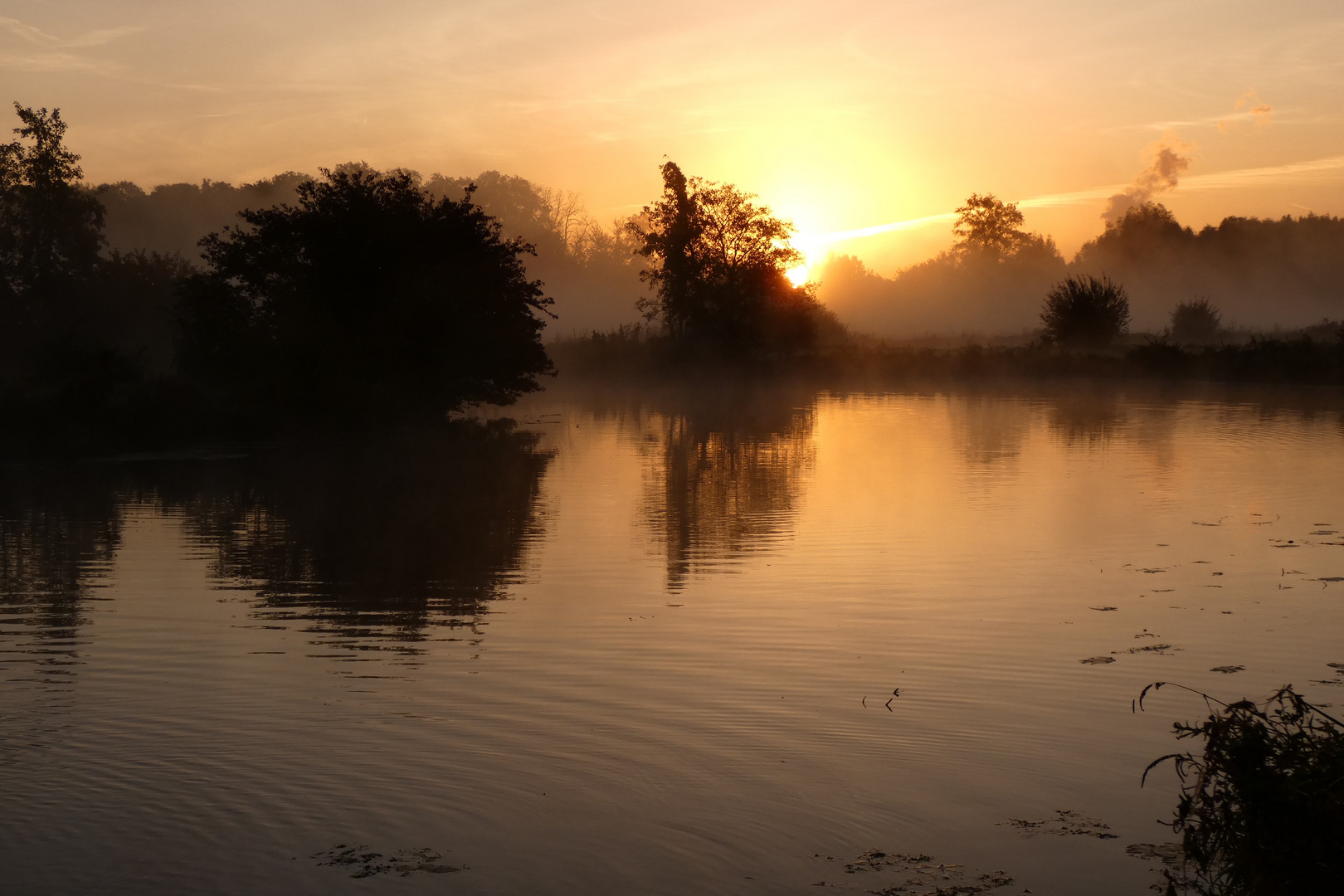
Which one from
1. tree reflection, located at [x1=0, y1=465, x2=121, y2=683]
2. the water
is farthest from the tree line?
the water

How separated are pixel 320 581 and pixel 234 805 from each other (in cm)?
751

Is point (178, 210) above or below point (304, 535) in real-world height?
above

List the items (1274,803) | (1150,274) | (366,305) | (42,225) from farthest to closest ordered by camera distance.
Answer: (1150,274), (42,225), (366,305), (1274,803)

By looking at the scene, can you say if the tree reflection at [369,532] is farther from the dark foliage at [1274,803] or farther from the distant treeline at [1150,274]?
the distant treeline at [1150,274]

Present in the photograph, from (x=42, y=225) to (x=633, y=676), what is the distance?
6994 cm

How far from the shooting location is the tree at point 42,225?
67.2 meters

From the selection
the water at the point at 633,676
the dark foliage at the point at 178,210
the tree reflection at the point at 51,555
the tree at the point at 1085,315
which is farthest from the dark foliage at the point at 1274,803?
the dark foliage at the point at 178,210

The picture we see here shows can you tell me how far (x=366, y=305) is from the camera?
40.1 metres

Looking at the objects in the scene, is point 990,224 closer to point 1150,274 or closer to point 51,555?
point 1150,274

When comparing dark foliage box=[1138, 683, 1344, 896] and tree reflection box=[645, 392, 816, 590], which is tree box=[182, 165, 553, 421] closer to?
tree reflection box=[645, 392, 816, 590]

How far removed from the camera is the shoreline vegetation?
1473 inches

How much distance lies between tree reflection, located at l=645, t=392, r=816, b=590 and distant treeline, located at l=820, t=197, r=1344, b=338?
88.9m

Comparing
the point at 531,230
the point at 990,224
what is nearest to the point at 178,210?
the point at 531,230

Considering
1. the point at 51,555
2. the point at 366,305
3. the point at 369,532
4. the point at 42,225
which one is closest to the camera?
the point at 51,555
